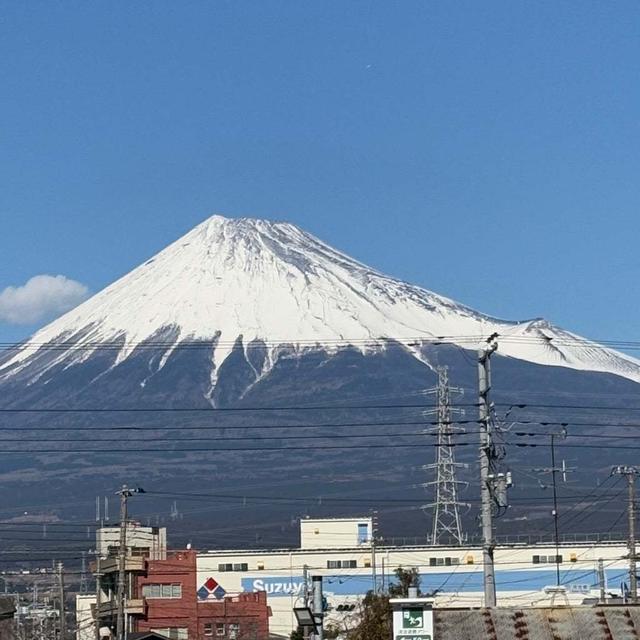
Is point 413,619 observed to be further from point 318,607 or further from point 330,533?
point 330,533

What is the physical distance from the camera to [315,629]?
39875 millimetres

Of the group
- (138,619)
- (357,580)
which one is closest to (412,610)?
(138,619)

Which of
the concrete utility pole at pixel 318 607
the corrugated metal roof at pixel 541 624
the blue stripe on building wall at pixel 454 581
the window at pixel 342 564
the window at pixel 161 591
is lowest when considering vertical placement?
the corrugated metal roof at pixel 541 624

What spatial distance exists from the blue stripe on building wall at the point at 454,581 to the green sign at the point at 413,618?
91130mm

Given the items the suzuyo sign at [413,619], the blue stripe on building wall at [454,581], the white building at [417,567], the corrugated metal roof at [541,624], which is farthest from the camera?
the white building at [417,567]

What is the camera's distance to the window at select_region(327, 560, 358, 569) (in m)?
127

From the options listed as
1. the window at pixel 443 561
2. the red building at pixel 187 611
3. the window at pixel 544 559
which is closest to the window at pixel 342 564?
the window at pixel 443 561

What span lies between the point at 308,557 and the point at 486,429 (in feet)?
277

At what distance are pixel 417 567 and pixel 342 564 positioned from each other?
5.87 m

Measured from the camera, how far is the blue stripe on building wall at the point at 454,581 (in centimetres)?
12344

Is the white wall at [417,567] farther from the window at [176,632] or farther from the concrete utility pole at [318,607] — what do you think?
the concrete utility pole at [318,607]

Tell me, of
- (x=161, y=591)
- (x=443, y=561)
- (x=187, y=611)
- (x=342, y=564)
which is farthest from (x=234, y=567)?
(x=187, y=611)

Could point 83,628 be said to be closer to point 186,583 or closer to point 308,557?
point 186,583

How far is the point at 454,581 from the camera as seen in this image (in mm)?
125562
